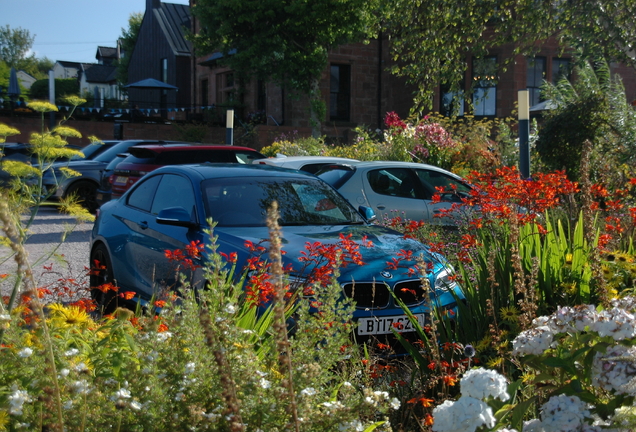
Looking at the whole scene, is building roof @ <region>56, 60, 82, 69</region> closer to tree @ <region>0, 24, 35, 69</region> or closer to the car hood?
tree @ <region>0, 24, 35, 69</region>

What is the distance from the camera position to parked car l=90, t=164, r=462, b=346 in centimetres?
493

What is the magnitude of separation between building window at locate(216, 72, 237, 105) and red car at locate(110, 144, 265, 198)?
1904cm

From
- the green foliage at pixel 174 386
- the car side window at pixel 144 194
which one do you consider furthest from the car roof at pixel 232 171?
the green foliage at pixel 174 386

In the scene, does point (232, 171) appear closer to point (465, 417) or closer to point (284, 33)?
point (465, 417)

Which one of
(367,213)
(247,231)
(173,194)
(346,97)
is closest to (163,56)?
(346,97)

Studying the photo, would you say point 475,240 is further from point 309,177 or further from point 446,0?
point 446,0

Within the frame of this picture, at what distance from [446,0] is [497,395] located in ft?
34.3

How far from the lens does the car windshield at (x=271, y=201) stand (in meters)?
5.93

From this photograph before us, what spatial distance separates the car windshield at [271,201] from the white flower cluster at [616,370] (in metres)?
3.79

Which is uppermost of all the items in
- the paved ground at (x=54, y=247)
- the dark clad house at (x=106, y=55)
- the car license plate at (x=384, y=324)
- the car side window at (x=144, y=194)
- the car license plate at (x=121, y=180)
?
the dark clad house at (x=106, y=55)

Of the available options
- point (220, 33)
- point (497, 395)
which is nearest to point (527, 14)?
point (497, 395)

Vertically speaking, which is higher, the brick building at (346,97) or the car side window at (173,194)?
the brick building at (346,97)

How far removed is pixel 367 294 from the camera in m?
4.91

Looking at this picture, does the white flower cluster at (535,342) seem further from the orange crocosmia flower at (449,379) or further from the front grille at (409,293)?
the front grille at (409,293)
